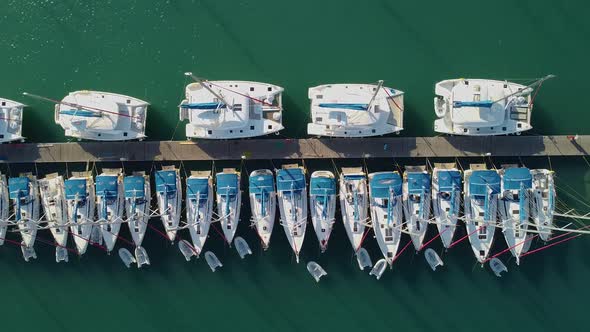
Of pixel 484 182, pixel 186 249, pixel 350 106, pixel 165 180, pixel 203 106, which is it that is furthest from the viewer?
pixel 186 249

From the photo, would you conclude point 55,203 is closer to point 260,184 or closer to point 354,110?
point 260,184

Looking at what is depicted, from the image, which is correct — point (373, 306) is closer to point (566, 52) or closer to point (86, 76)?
point (566, 52)

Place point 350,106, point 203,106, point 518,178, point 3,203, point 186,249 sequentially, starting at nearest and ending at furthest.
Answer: point 203,106 < point 350,106 < point 518,178 < point 3,203 < point 186,249

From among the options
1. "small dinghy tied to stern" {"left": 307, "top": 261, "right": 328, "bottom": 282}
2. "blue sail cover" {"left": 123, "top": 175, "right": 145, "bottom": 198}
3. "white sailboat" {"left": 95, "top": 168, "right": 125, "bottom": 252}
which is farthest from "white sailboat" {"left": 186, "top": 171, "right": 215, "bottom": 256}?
"small dinghy tied to stern" {"left": 307, "top": 261, "right": 328, "bottom": 282}

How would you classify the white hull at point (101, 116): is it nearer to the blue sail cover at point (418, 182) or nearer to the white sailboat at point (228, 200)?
the white sailboat at point (228, 200)

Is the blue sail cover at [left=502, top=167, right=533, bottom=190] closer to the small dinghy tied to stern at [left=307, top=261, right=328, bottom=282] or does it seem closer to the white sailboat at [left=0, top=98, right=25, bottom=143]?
the small dinghy tied to stern at [left=307, top=261, right=328, bottom=282]

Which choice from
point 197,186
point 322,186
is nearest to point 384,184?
point 322,186

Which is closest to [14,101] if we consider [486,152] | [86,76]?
[86,76]
